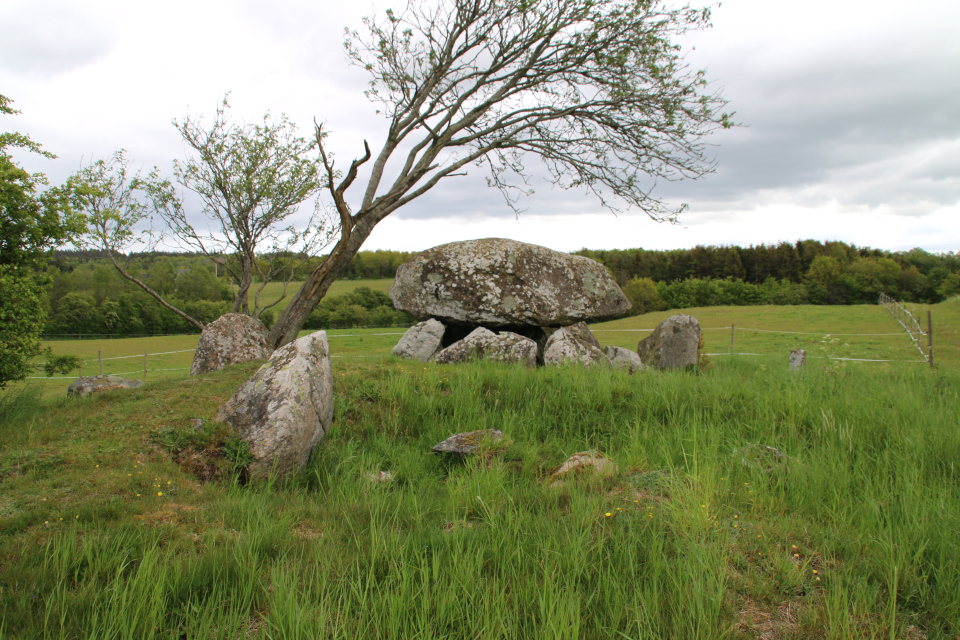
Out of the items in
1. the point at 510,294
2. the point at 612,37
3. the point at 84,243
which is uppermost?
the point at 612,37

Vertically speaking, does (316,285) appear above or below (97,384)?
above

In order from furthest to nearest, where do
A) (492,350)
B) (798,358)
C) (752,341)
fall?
(752,341)
(492,350)
(798,358)

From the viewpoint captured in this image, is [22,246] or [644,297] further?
[644,297]

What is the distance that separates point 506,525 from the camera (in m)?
3.20

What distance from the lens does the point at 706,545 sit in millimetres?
2719

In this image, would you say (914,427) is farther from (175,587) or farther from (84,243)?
(84,243)

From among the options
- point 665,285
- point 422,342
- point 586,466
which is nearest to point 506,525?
point 586,466

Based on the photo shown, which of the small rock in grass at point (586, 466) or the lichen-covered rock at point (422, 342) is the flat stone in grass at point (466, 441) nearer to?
the small rock in grass at point (586, 466)

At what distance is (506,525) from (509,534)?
0.13 metres

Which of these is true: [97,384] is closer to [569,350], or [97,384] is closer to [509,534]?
[509,534]

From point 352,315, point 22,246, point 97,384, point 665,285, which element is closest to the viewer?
point 22,246

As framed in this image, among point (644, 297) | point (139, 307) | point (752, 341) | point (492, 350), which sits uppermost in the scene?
point (139, 307)

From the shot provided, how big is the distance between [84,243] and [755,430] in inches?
538

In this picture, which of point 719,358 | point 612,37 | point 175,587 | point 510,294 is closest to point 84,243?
point 510,294
